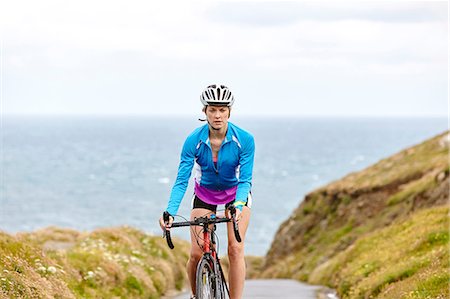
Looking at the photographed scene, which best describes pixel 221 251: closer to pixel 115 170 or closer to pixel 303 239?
pixel 303 239

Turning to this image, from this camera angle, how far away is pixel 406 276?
13.2 meters

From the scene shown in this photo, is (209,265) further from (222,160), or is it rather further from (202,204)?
(222,160)

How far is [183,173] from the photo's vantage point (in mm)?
8836

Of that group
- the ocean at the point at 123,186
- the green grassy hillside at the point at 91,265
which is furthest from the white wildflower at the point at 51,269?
the ocean at the point at 123,186

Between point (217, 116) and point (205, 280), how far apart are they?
208cm

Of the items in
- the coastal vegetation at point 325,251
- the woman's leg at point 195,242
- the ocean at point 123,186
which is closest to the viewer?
the woman's leg at point 195,242

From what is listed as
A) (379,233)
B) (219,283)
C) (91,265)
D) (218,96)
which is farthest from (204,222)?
(379,233)

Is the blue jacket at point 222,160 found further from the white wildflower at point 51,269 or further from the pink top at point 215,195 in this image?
the white wildflower at point 51,269

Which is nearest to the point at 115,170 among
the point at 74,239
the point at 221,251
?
the point at 221,251

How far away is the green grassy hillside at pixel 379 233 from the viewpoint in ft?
43.6

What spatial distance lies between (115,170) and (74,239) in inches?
4937

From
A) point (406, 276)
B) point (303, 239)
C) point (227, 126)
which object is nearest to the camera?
point (227, 126)

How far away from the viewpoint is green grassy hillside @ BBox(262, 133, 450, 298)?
43.6ft

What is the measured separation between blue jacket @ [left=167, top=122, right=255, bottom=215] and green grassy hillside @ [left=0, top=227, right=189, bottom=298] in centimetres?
278
